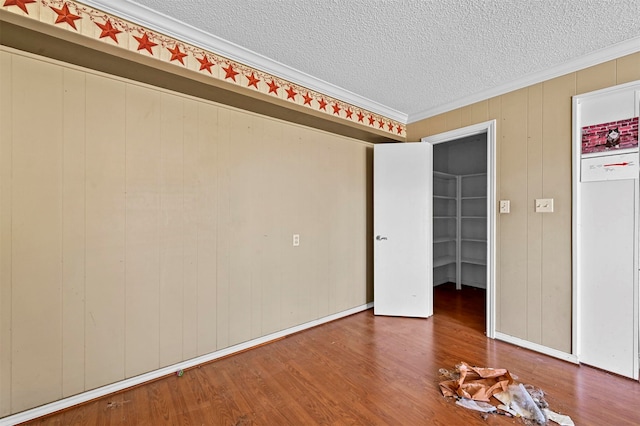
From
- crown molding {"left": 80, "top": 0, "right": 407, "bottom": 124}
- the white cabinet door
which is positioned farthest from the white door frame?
crown molding {"left": 80, "top": 0, "right": 407, "bottom": 124}

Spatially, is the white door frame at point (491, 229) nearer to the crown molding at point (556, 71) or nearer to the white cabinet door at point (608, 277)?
the crown molding at point (556, 71)

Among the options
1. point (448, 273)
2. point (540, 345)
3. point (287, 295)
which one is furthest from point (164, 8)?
point (448, 273)

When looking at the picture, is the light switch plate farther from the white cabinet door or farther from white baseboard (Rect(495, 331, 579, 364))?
white baseboard (Rect(495, 331, 579, 364))

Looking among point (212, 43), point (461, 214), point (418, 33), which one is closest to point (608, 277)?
point (418, 33)

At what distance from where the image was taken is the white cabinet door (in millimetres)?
2061

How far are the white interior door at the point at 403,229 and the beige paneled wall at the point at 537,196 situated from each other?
29.6 inches

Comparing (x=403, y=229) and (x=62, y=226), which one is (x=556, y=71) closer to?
(x=403, y=229)

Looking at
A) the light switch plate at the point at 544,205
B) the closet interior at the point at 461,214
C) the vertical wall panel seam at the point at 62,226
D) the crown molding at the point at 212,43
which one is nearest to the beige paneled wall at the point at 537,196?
the light switch plate at the point at 544,205

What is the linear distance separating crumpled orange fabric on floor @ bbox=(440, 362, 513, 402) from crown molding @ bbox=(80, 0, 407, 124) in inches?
105

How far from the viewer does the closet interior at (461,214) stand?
457 cm

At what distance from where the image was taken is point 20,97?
1.64 meters

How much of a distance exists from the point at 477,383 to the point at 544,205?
161 centimetres

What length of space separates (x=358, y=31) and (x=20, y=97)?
213cm

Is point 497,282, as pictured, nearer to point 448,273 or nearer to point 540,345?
point 540,345
